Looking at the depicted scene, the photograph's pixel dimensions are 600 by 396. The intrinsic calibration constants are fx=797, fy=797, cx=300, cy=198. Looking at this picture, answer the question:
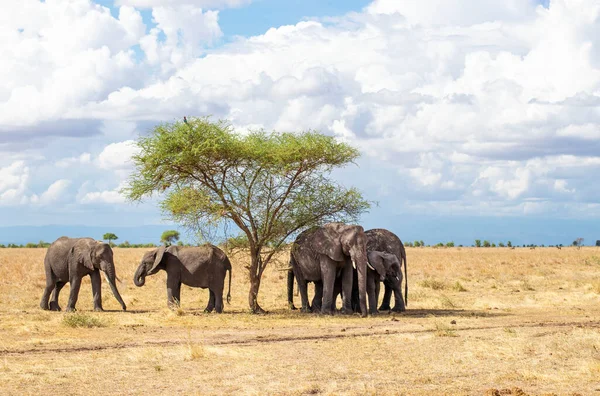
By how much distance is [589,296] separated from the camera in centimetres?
3142

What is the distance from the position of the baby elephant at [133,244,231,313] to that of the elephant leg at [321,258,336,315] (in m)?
3.36

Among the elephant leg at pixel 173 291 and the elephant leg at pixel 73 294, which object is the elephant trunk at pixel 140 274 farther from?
the elephant leg at pixel 73 294

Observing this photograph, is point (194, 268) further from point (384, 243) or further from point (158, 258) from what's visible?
point (384, 243)

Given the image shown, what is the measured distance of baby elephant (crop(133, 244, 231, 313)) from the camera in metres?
25.4

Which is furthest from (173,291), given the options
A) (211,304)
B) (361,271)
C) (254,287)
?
(361,271)

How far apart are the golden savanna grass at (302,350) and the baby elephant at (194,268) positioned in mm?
729

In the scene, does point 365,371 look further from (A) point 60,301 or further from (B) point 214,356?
(A) point 60,301

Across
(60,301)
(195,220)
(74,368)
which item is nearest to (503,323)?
(195,220)

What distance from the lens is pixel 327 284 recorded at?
24.4m

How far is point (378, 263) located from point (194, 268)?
5.85 m

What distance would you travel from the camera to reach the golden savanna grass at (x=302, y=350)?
44.1ft

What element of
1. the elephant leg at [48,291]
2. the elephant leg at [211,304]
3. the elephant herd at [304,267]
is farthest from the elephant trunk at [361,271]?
the elephant leg at [48,291]

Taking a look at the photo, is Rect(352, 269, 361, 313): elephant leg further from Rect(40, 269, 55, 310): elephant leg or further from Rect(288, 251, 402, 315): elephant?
Rect(40, 269, 55, 310): elephant leg

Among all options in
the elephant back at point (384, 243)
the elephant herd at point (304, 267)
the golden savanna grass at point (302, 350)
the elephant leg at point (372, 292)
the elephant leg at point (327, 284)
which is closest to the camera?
the golden savanna grass at point (302, 350)
